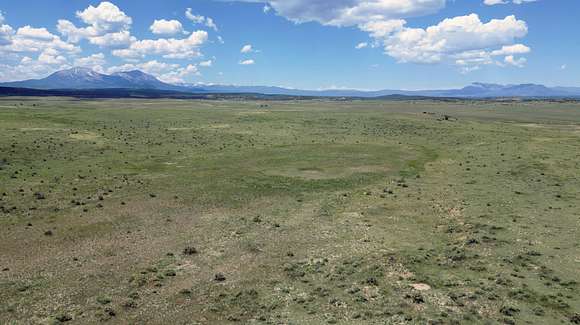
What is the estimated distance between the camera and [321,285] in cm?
2631

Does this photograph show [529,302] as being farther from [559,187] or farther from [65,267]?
[559,187]

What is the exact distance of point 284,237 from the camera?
35.1 m

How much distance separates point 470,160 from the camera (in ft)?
228

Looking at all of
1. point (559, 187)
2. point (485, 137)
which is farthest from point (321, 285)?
point (485, 137)

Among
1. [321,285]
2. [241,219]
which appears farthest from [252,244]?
[321,285]

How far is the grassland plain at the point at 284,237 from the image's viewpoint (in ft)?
77.5

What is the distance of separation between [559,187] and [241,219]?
3837cm

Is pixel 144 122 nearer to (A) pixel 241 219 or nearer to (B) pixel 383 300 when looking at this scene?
(A) pixel 241 219

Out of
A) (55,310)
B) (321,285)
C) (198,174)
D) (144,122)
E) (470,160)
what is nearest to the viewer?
(55,310)

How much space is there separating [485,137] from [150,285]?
9013 cm

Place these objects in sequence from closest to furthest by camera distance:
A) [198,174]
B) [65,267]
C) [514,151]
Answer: [65,267] < [198,174] < [514,151]

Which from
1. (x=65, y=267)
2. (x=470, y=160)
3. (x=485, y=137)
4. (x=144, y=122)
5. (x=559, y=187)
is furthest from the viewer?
(x=144, y=122)

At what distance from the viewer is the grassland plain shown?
77.5 feet

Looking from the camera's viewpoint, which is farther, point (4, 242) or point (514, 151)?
point (514, 151)
